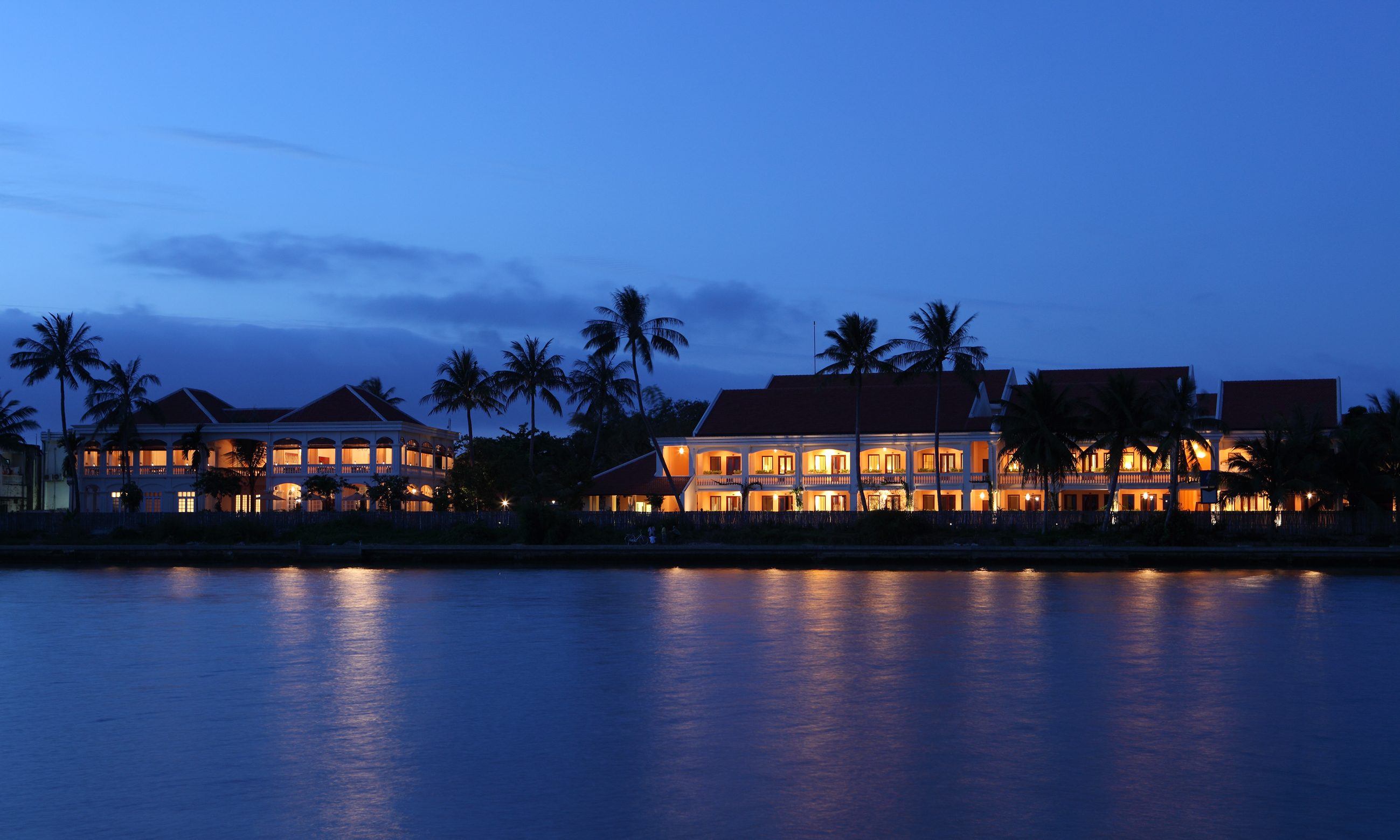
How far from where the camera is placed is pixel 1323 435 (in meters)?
59.3

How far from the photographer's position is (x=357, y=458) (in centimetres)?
7612

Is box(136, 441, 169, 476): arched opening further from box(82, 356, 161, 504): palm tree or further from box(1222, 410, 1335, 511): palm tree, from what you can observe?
box(1222, 410, 1335, 511): palm tree

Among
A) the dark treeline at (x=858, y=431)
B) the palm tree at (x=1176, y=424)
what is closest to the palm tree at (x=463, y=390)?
the dark treeline at (x=858, y=431)

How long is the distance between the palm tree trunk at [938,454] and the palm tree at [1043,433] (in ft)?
12.6

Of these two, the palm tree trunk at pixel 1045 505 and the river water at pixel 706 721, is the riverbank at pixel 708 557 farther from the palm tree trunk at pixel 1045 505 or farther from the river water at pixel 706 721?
the river water at pixel 706 721

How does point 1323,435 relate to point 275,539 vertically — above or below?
above

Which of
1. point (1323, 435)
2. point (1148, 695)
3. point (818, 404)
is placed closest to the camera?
point (1148, 695)

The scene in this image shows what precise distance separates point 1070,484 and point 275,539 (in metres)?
40.0

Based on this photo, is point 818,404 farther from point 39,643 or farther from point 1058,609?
point 39,643

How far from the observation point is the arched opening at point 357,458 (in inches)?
2987

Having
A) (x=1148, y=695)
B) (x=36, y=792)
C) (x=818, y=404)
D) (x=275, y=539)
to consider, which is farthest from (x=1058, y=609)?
(x=275, y=539)

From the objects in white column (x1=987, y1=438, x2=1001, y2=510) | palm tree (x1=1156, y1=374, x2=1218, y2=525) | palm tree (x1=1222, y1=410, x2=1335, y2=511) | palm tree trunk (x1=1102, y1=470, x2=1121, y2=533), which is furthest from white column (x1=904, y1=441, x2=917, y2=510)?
palm tree (x1=1222, y1=410, x2=1335, y2=511)

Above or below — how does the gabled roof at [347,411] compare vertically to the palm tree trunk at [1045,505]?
above

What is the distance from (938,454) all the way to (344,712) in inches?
1862
